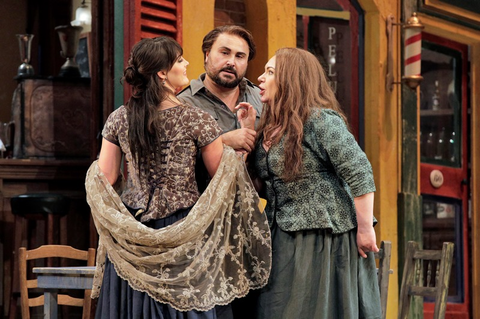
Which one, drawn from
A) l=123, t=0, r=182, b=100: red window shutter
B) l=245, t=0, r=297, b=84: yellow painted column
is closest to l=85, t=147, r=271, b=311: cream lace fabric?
l=123, t=0, r=182, b=100: red window shutter

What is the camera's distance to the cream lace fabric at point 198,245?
3.17 metres

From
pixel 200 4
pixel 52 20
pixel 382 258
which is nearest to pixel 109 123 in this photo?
pixel 382 258

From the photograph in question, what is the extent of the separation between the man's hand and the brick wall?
8.80ft

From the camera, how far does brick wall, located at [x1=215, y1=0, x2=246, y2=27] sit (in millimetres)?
6082

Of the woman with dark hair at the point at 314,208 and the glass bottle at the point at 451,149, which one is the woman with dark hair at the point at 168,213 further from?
the glass bottle at the point at 451,149

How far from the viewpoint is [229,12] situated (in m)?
6.17

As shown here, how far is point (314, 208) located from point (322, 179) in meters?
0.12

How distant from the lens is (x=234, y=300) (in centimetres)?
349

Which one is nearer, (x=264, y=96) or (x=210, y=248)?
(x=210, y=248)

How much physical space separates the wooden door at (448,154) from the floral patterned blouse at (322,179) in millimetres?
4668

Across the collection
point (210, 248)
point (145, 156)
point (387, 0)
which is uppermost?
point (387, 0)

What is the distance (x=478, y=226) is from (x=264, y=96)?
5.20m

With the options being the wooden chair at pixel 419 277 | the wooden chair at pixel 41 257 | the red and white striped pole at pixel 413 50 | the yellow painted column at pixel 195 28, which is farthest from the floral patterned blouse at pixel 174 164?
the red and white striped pole at pixel 413 50

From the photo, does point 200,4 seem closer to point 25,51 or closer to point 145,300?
point 25,51
